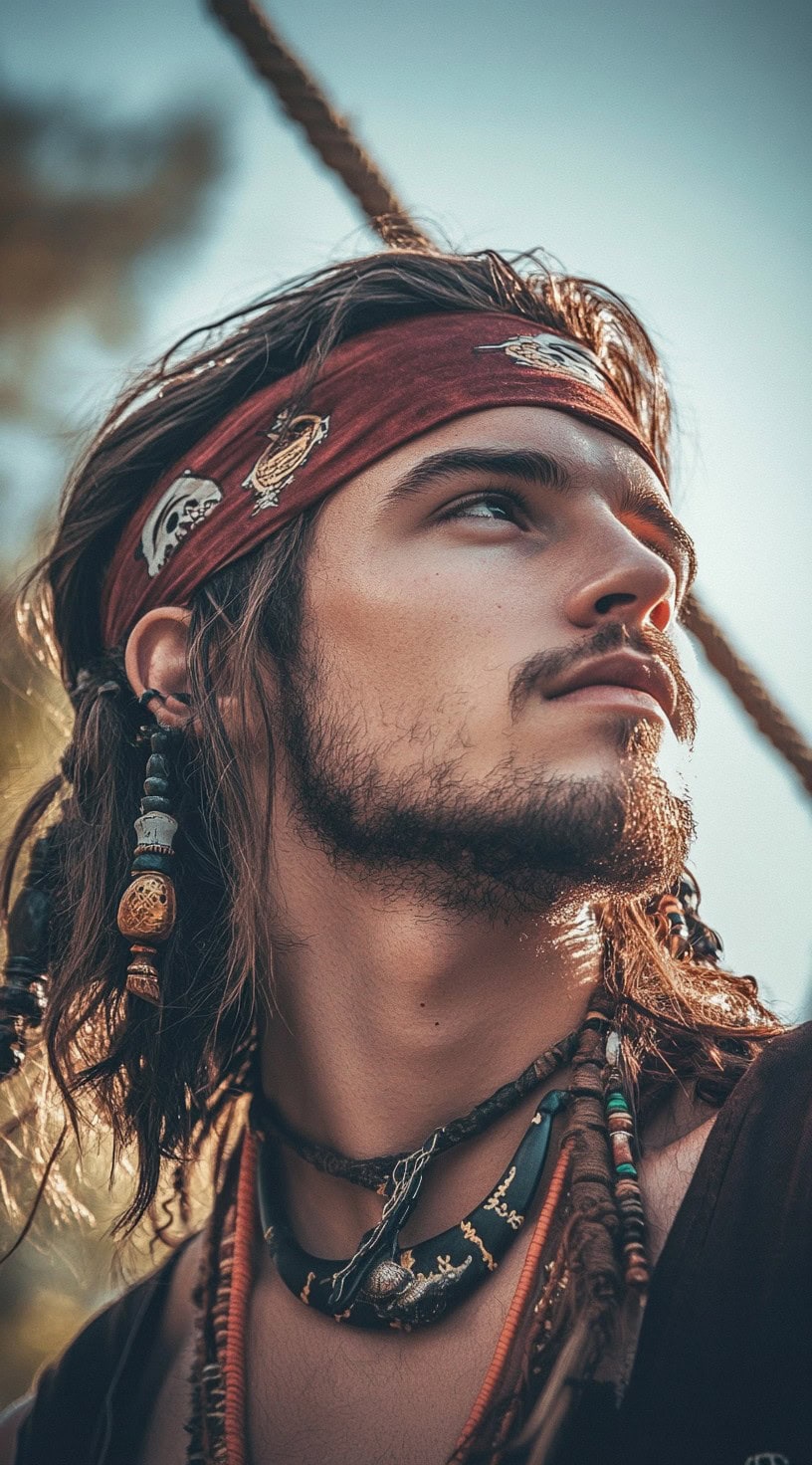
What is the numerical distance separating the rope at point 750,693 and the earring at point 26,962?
5.45 feet

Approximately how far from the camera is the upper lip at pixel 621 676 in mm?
2148

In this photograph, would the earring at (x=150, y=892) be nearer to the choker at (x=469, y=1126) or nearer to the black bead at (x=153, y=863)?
the black bead at (x=153, y=863)

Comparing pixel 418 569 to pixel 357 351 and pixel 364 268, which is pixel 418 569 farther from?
pixel 364 268

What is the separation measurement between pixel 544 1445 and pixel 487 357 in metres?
1.99

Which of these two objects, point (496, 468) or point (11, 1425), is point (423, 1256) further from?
point (496, 468)

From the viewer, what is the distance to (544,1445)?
1676mm

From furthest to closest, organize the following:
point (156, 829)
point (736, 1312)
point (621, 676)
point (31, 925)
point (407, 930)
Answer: point (31, 925)
point (156, 829)
point (407, 930)
point (621, 676)
point (736, 1312)

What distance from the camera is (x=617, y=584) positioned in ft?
7.26

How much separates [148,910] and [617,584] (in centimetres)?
107

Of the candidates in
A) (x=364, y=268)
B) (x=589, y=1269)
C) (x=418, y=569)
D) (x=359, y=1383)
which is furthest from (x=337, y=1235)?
(x=364, y=268)

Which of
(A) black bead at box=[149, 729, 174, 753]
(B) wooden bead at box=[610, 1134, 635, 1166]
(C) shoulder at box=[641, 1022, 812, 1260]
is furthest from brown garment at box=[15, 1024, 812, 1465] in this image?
(A) black bead at box=[149, 729, 174, 753]

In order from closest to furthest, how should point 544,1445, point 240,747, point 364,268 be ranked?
point 544,1445
point 240,747
point 364,268

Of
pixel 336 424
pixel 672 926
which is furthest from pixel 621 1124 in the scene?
pixel 336 424

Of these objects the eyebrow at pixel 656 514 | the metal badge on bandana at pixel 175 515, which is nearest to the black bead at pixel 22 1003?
the metal badge on bandana at pixel 175 515
